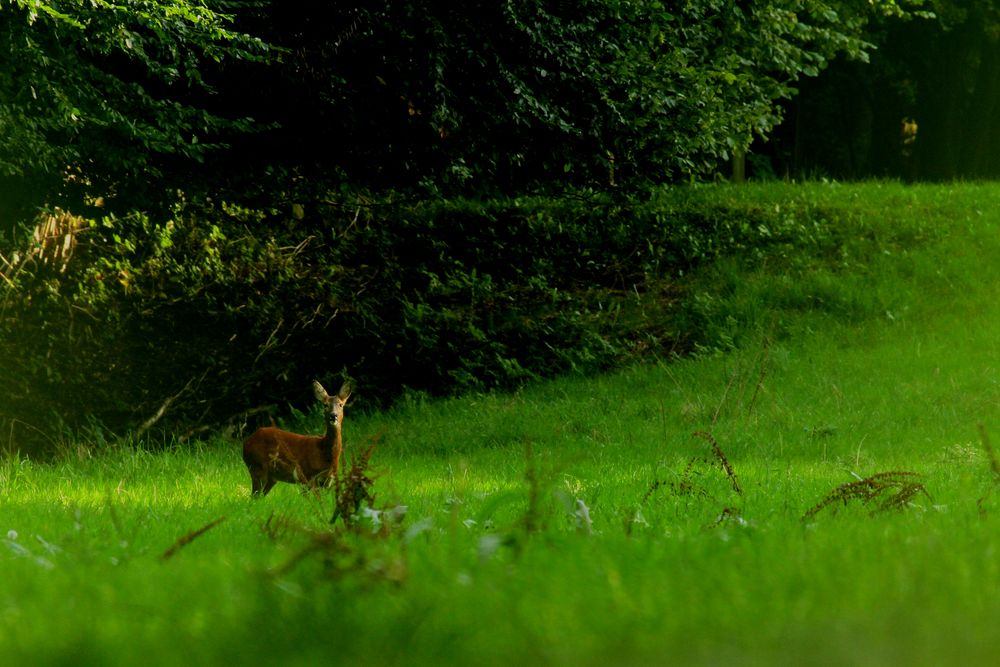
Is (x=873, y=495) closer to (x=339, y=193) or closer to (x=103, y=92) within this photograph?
(x=103, y=92)

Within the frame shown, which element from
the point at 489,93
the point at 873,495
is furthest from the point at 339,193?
the point at 873,495

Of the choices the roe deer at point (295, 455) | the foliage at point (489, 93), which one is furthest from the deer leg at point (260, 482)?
the foliage at point (489, 93)

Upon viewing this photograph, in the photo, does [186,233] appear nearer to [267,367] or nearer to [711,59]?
[267,367]

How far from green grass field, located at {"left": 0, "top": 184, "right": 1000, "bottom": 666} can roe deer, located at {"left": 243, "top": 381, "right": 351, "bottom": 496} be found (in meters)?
0.15

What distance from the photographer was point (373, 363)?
15.2 meters

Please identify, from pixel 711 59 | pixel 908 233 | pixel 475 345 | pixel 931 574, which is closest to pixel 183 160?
pixel 475 345

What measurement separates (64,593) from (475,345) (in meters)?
12.4

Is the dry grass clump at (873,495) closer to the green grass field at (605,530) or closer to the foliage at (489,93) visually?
the green grass field at (605,530)

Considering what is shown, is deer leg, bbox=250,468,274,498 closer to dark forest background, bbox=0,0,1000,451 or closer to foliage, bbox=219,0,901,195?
dark forest background, bbox=0,0,1000,451

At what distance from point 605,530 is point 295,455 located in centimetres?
326

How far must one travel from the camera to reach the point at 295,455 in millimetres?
7695

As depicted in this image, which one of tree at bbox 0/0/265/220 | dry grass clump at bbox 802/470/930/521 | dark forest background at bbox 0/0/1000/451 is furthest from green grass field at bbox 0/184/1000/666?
tree at bbox 0/0/265/220

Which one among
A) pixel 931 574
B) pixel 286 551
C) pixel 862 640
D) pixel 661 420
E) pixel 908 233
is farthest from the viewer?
pixel 908 233

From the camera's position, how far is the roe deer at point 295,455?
7.62m
